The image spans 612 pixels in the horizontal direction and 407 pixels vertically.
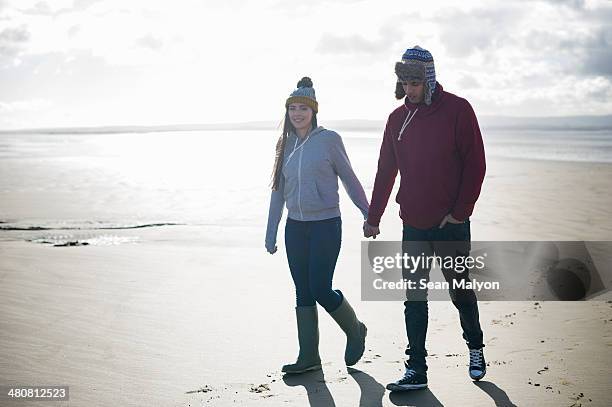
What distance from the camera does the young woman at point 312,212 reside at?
5.03 metres

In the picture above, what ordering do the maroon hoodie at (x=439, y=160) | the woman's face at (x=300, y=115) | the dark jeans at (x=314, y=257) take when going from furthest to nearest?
the woman's face at (x=300, y=115) < the dark jeans at (x=314, y=257) < the maroon hoodie at (x=439, y=160)

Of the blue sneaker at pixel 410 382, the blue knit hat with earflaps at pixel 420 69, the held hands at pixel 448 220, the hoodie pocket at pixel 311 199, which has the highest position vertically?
the blue knit hat with earflaps at pixel 420 69

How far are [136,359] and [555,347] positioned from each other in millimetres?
3157

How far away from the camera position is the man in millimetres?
4434

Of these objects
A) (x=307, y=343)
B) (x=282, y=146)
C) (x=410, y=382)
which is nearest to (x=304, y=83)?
(x=282, y=146)

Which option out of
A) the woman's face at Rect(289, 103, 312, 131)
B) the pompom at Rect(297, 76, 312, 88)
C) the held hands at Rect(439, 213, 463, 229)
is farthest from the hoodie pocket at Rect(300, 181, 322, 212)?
the held hands at Rect(439, 213, 463, 229)

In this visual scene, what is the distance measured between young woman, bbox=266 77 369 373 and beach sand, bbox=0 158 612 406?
27cm

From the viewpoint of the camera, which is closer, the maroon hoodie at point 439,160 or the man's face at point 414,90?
the maroon hoodie at point 439,160

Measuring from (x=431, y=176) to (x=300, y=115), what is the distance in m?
1.12

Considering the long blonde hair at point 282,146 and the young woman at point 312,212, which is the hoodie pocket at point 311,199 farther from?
→ the long blonde hair at point 282,146

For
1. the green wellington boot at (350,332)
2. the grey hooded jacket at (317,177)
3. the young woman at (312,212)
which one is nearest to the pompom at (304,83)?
the young woman at (312,212)

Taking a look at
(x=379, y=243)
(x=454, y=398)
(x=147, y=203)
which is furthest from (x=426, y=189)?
(x=147, y=203)

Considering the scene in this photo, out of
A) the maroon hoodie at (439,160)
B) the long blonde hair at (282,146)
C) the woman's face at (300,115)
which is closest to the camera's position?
the maroon hoodie at (439,160)

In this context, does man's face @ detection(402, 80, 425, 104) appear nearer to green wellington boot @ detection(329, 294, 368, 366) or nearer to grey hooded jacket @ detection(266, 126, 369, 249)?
grey hooded jacket @ detection(266, 126, 369, 249)
